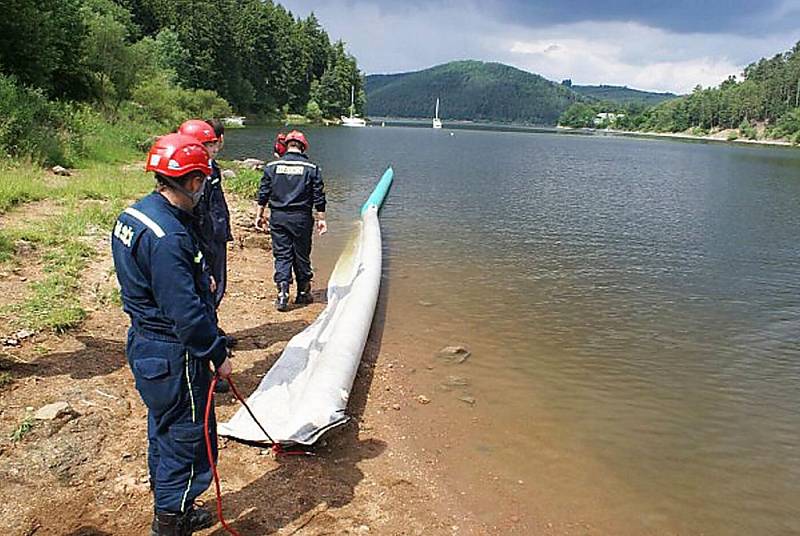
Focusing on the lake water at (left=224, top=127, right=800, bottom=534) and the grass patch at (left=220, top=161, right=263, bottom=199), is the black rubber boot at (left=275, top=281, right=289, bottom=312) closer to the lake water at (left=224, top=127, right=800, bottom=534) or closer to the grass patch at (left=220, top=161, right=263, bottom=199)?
the lake water at (left=224, top=127, right=800, bottom=534)

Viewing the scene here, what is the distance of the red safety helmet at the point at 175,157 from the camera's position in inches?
128

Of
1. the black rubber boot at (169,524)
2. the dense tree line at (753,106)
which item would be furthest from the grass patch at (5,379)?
the dense tree line at (753,106)

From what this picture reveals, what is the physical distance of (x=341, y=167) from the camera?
3088 centimetres

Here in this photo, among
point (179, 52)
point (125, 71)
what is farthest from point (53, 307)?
point (179, 52)

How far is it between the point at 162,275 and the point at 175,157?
611 mm

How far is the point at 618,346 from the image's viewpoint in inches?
338

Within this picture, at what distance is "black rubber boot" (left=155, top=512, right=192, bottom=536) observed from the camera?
3.58m

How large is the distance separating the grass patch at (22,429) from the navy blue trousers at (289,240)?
13.4 feet

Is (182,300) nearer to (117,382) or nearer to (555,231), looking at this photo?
(117,382)

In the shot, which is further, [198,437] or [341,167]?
[341,167]

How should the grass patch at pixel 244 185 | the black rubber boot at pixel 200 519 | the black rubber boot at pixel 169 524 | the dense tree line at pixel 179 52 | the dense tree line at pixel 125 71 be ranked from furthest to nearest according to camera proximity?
the dense tree line at pixel 179 52
the dense tree line at pixel 125 71
the grass patch at pixel 244 185
the black rubber boot at pixel 200 519
the black rubber boot at pixel 169 524

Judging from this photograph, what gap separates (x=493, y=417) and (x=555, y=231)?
1156 cm

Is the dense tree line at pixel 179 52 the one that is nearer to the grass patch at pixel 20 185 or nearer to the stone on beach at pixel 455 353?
the grass patch at pixel 20 185

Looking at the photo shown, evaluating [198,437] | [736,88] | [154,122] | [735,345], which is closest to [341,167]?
[154,122]
